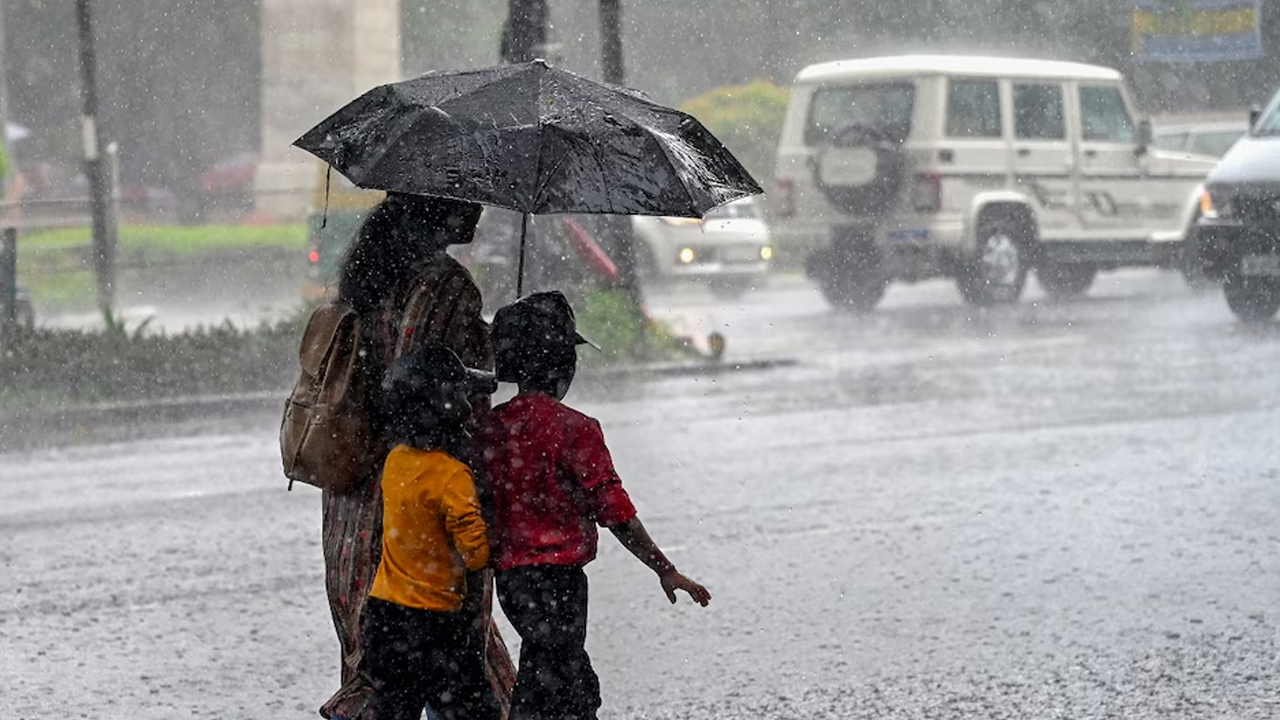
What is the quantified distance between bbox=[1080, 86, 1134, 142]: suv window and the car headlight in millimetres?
3553

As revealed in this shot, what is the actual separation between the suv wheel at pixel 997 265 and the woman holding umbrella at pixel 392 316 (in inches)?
592

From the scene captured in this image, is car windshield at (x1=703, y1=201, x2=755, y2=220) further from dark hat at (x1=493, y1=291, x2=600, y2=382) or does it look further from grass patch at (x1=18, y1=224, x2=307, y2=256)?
dark hat at (x1=493, y1=291, x2=600, y2=382)

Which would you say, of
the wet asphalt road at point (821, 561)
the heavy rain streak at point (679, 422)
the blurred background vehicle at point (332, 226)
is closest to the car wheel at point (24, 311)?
the heavy rain streak at point (679, 422)

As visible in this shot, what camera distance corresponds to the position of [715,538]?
301 inches

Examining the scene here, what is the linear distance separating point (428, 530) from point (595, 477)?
339 mm

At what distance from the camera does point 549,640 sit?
3.85m

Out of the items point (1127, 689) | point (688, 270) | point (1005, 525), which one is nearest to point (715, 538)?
point (1005, 525)

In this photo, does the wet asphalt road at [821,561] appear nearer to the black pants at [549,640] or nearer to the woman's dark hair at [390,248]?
the black pants at [549,640]

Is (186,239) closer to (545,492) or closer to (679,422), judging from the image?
(679,422)

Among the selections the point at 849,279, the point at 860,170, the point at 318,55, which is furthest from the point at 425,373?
the point at 318,55

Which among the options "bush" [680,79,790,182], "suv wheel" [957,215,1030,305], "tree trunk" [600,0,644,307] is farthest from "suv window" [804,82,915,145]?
"bush" [680,79,790,182]

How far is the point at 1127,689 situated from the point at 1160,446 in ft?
14.8

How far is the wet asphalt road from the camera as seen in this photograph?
5.52 m

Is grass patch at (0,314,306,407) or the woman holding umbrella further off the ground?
the woman holding umbrella
